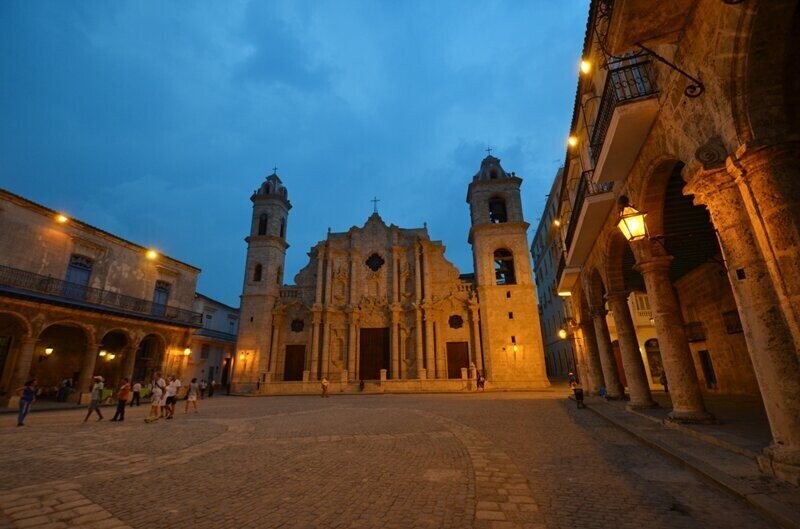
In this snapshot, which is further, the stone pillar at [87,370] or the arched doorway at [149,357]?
the arched doorway at [149,357]

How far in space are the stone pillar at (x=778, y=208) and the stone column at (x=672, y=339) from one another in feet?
11.9

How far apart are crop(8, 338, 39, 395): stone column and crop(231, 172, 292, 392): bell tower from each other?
12.3 metres

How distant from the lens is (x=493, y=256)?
2717 centimetres

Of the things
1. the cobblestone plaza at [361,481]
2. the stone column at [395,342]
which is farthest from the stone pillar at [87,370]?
the stone column at [395,342]

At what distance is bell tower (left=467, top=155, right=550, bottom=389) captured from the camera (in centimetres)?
2414

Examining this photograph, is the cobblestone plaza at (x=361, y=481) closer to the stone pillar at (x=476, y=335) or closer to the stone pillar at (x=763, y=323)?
the stone pillar at (x=763, y=323)

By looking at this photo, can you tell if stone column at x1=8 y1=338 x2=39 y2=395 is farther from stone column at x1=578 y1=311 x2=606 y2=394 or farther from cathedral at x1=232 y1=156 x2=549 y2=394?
stone column at x1=578 y1=311 x2=606 y2=394

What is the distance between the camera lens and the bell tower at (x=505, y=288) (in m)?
24.1

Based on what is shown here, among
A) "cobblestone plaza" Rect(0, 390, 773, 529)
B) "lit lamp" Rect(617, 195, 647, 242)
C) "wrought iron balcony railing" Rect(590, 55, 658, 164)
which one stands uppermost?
"wrought iron balcony railing" Rect(590, 55, 658, 164)

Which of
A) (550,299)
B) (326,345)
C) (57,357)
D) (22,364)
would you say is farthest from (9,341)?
(550,299)

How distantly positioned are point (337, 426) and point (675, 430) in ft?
25.5

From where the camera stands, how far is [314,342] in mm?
27188

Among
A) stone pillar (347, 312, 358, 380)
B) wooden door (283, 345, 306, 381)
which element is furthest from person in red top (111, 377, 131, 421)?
wooden door (283, 345, 306, 381)

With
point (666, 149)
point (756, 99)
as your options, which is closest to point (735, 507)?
point (756, 99)
